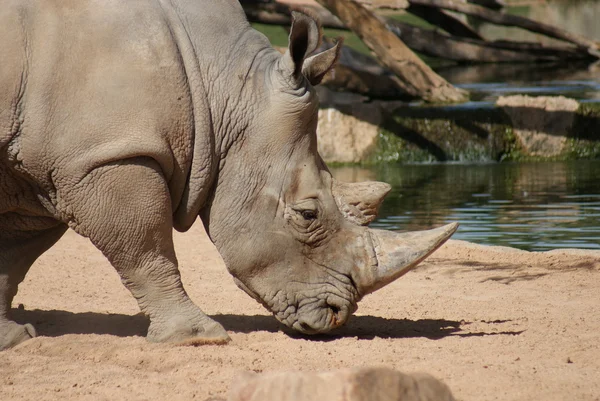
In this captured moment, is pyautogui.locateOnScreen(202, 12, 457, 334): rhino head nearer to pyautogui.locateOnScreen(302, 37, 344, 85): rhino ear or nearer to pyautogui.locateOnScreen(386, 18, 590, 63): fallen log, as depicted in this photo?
pyautogui.locateOnScreen(302, 37, 344, 85): rhino ear

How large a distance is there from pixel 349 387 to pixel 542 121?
12.6 meters

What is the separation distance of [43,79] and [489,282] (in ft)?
13.4

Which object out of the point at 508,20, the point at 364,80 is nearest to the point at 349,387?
the point at 364,80

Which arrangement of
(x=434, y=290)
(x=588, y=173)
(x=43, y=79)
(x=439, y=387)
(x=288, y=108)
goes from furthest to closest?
(x=588, y=173), (x=434, y=290), (x=288, y=108), (x=43, y=79), (x=439, y=387)

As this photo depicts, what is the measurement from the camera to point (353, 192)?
19.2ft

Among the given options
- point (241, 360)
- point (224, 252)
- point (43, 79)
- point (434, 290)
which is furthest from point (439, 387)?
point (434, 290)

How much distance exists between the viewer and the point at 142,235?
5.45m

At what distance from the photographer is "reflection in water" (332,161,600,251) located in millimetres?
9812

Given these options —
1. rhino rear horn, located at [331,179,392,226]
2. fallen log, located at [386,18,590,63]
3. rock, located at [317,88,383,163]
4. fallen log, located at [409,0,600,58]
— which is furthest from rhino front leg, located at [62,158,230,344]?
fallen log, located at [386,18,590,63]

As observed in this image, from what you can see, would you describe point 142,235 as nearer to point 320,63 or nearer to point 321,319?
point 321,319

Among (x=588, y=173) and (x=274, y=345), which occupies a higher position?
(x=274, y=345)

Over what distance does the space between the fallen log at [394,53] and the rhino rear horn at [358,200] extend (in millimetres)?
8945

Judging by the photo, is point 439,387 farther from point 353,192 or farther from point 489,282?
point 489,282

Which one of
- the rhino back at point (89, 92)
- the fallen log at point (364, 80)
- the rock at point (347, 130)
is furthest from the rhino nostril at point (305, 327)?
the fallen log at point (364, 80)
